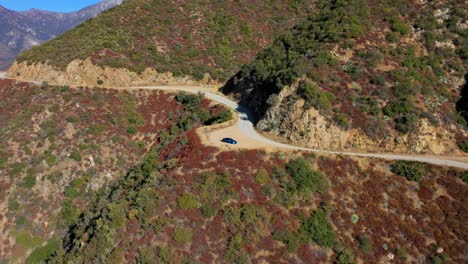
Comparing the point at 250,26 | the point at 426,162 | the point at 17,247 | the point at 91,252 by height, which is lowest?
the point at 17,247

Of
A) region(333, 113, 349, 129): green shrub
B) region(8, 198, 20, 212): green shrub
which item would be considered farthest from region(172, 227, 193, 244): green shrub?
region(8, 198, 20, 212): green shrub

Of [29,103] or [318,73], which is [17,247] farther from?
[318,73]

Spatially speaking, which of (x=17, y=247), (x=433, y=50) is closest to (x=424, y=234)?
(x=433, y=50)

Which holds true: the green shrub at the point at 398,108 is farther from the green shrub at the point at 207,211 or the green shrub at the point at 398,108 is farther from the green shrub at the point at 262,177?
the green shrub at the point at 207,211

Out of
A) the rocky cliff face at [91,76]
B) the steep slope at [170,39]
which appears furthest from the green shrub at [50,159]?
the steep slope at [170,39]

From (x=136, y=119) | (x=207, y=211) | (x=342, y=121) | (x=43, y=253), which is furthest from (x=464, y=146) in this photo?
(x=43, y=253)

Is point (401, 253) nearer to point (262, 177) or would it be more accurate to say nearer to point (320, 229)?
point (320, 229)

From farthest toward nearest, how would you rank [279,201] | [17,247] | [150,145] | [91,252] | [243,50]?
[243,50], [150,145], [17,247], [279,201], [91,252]

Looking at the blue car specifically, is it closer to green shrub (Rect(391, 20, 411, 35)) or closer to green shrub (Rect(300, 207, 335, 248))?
green shrub (Rect(300, 207, 335, 248))
